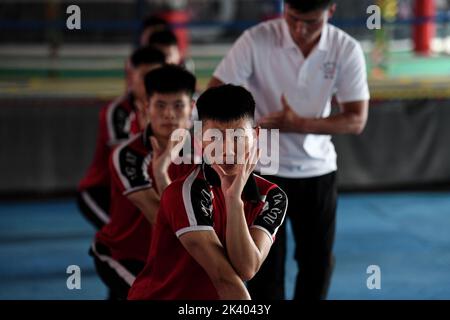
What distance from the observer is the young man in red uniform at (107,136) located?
483 centimetres

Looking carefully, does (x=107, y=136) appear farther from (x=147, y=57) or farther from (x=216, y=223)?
(x=216, y=223)

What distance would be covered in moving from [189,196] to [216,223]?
164 mm

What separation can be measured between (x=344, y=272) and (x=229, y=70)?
208cm

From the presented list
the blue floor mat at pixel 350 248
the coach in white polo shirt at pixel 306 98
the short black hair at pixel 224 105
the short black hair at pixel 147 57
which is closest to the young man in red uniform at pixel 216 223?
the short black hair at pixel 224 105

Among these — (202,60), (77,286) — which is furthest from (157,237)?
(202,60)

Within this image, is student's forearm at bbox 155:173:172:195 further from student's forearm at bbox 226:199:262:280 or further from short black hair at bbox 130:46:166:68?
short black hair at bbox 130:46:166:68

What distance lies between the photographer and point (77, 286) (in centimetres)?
537

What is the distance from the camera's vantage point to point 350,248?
20.9 feet

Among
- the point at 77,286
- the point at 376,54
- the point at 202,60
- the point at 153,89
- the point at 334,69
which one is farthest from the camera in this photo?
the point at 202,60

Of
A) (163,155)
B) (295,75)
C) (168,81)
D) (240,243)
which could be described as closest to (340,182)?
(295,75)

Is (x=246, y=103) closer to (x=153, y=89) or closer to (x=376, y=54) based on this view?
(x=153, y=89)

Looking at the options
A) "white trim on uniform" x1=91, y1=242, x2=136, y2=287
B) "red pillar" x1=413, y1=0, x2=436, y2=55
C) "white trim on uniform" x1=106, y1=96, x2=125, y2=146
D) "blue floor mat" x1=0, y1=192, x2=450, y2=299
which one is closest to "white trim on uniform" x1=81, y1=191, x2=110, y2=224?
"white trim on uniform" x1=106, y1=96, x2=125, y2=146

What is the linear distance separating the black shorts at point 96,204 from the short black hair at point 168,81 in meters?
1.14

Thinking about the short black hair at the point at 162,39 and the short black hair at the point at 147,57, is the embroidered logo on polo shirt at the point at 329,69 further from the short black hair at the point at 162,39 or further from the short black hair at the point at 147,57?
the short black hair at the point at 162,39
